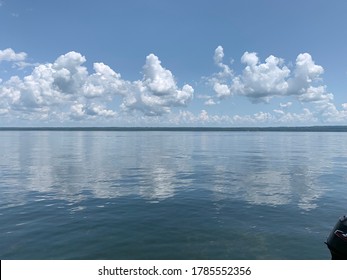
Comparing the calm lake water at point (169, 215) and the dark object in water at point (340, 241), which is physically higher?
the dark object in water at point (340, 241)

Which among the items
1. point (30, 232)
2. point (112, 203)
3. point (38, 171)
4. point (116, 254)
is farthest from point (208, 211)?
point (38, 171)

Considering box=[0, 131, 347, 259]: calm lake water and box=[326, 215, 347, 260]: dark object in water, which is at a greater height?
box=[326, 215, 347, 260]: dark object in water

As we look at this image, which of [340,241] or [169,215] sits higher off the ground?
[340,241]

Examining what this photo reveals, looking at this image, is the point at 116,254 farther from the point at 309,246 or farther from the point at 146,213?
the point at 309,246

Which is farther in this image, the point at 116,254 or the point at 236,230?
the point at 236,230

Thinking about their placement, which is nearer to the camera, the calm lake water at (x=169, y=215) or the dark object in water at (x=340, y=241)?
Answer: the dark object in water at (x=340, y=241)

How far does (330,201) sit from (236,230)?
53.8 feet

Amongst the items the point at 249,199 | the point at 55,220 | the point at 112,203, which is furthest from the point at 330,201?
the point at 55,220

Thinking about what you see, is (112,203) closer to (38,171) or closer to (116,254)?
(116,254)

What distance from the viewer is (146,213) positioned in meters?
31.1

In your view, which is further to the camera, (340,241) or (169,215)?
(169,215)

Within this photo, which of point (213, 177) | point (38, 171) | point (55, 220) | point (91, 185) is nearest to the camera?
point (55, 220)

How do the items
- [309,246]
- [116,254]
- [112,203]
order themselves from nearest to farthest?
[116,254], [309,246], [112,203]

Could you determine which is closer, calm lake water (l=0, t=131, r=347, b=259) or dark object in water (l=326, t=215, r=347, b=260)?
dark object in water (l=326, t=215, r=347, b=260)
